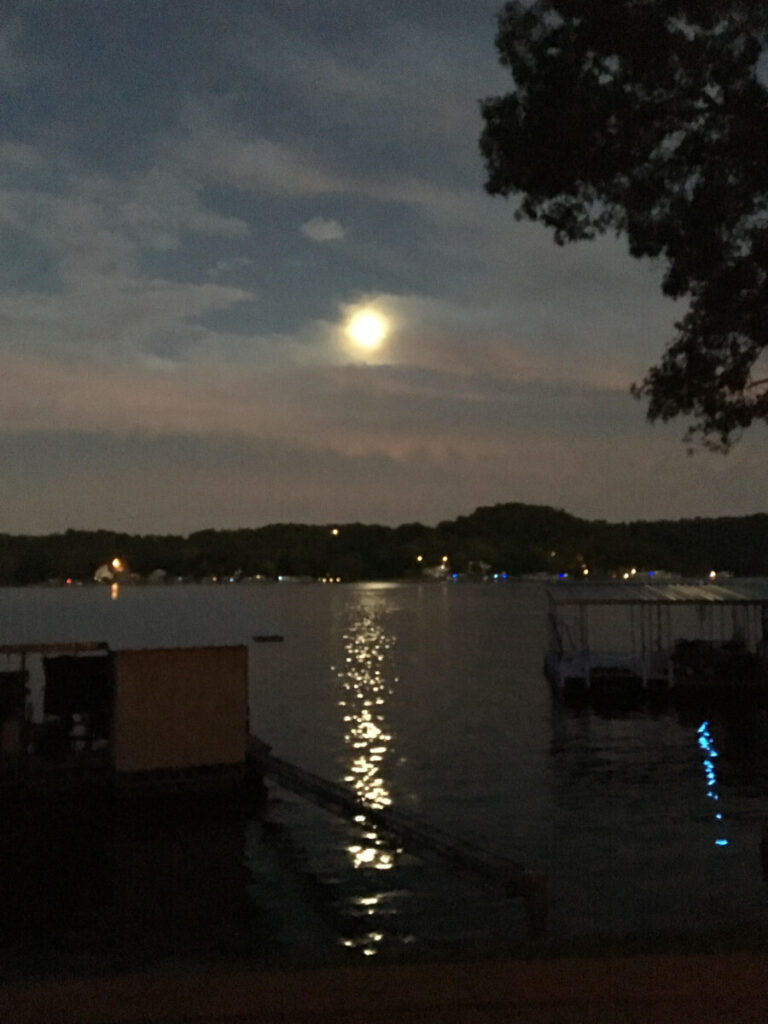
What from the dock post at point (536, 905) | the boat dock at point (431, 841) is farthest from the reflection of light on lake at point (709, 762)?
the dock post at point (536, 905)

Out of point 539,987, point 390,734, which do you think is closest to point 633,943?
point 539,987

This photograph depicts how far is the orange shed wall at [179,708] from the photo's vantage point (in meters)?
21.0

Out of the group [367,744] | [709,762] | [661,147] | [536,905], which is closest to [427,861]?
[536,905]

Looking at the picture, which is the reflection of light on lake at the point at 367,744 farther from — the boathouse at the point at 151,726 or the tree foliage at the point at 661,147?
the tree foliage at the point at 661,147

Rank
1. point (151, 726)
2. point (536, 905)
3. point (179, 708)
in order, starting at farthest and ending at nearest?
point (179, 708)
point (151, 726)
point (536, 905)

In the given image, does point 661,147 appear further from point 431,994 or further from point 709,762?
point 709,762

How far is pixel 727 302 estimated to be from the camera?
1270 cm

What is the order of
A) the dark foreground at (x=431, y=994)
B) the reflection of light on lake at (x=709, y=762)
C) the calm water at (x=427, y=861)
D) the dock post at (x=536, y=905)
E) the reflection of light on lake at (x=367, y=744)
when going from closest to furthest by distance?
the dark foreground at (x=431, y=994), the dock post at (x=536, y=905), the calm water at (x=427, y=861), the reflection of light on lake at (x=367, y=744), the reflection of light on lake at (x=709, y=762)

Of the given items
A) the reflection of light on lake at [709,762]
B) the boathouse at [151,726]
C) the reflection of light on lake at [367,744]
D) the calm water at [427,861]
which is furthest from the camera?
the reflection of light on lake at [709,762]

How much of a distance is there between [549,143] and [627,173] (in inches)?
39.6

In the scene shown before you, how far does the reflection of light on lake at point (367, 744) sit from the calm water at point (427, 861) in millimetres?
78

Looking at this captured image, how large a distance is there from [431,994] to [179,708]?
16463 millimetres

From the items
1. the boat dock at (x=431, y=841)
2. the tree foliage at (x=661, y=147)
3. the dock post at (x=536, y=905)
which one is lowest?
the boat dock at (x=431, y=841)

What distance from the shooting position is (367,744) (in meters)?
35.8
